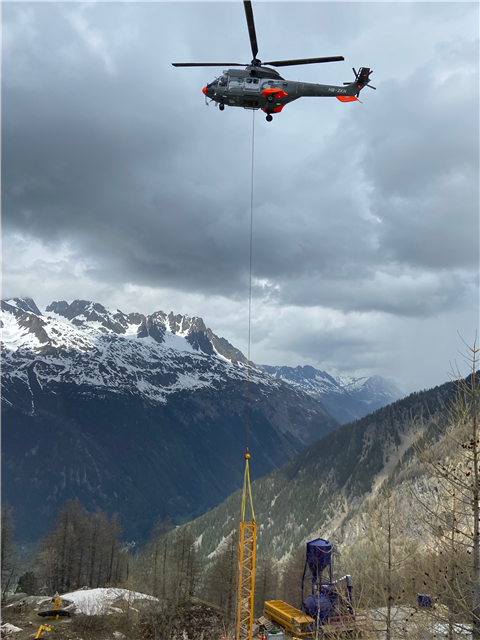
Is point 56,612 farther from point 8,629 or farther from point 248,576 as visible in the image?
point 248,576

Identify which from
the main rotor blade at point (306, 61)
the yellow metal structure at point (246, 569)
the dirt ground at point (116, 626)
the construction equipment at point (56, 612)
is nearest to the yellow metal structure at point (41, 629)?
the dirt ground at point (116, 626)

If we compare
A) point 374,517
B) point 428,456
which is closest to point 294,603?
point 374,517

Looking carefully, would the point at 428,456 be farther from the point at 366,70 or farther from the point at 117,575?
the point at 117,575

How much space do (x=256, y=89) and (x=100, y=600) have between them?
67.6 m

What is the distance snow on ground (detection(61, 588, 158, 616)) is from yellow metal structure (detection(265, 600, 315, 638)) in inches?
706

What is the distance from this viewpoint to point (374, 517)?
2322 centimetres

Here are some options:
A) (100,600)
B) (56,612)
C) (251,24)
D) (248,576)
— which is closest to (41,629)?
(56,612)

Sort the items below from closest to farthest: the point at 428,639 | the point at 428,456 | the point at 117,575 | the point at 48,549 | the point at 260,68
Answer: the point at 428,456 → the point at 428,639 → the point at 260,68 → the point at 48,549 → the point at 117,575

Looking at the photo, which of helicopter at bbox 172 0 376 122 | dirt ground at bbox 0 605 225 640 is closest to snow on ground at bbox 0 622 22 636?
dirt ground at bbox 0 605 225 640

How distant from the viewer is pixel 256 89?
96.8 ft

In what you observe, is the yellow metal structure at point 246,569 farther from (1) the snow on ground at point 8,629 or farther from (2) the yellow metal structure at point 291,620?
(1) the snow on ground at point 8,629

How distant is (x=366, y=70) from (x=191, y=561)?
3677 inches

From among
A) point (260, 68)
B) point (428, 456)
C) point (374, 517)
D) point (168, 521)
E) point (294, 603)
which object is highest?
point (260, 68)

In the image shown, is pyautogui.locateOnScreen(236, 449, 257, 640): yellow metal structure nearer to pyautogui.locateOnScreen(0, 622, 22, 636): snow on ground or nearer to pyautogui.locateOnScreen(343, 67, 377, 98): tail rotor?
pyautogui.locateOnScreen(0, 622, 22, 636): snow on ground
